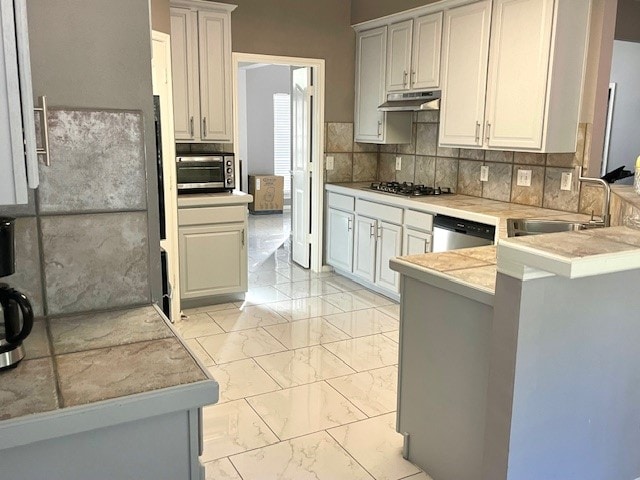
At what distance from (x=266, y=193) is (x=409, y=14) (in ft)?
16.7

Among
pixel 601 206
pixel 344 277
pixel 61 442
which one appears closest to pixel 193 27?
pixel 344 277

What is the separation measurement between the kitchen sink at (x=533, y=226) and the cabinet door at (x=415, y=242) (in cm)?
92

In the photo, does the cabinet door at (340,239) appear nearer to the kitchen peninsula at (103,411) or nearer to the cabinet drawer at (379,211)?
the cabinet drawer at (379,211)

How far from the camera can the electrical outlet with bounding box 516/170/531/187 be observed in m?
4.14

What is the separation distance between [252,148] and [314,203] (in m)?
4.07

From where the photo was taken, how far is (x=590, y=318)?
1923 mm

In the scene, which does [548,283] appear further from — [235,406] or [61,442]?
[235,406]

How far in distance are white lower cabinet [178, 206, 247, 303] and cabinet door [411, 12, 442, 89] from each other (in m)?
1.89

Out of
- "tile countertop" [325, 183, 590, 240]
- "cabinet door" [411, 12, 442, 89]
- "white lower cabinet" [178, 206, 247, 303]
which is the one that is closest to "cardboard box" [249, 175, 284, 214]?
"tile countertop" [325, 183, 590, 240]

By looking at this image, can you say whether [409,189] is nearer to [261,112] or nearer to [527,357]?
[527,357]

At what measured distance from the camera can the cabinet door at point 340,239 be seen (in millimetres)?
5352

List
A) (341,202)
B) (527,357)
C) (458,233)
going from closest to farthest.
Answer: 1. (527,357)
2. (458,233)
3. (341,202)

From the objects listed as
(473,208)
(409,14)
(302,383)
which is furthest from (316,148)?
(302,383)

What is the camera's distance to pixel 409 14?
15.5 ft
